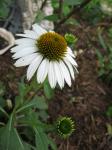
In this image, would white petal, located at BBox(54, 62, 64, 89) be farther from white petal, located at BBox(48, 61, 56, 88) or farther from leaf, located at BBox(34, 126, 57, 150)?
leaf, located at BBox(34, 126, 57, 150)

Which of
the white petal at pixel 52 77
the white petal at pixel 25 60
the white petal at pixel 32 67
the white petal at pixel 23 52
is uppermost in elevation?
the white petal at pixel 23 52

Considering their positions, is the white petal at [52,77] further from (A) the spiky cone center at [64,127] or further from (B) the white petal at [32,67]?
(A) the spiky cone center at [64,127]

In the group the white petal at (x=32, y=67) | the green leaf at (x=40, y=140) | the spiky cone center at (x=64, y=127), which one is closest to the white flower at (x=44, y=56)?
the white petal at (x=32, y=67)

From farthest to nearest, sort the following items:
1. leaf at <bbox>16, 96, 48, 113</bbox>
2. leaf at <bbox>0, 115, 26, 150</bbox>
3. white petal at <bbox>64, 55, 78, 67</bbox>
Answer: leaf at <bbox>16, 96, 48, 113</bbox> → leaf at <bbox>0, 115, 26, 150</bbox> → white petal at <bbox>64, 55, 78, 67</bbox>

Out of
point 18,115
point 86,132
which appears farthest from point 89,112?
point 18,115

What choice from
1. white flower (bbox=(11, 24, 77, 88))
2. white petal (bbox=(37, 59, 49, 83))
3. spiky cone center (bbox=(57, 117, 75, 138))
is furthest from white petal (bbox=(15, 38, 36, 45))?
spiky cone center (bbox=(57, 117, 75, 138))

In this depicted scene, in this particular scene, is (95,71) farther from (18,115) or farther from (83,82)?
(18,115)

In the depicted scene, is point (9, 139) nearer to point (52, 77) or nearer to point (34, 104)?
point (34, 104)

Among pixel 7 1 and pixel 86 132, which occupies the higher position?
pixel 7 1
